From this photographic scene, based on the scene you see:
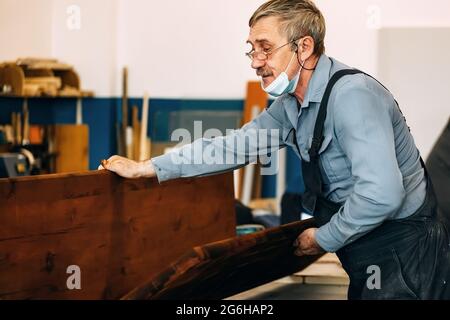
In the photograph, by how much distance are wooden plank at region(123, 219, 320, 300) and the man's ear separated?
65cm

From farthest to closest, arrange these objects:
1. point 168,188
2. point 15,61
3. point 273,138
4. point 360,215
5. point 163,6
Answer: point 163,6 → point 15,61 → point 168,188 → point 273,138 → point 360,215

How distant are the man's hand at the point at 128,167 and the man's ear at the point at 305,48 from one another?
682 millimetres

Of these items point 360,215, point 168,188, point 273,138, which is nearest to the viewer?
point 360,215

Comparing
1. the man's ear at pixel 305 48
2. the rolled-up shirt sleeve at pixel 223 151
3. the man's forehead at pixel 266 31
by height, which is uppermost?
the man's forehead at pixel 266 31

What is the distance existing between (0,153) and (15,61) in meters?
0.84

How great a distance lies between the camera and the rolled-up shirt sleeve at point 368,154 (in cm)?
197

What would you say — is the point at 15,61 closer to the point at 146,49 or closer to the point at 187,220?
the point at 146,49

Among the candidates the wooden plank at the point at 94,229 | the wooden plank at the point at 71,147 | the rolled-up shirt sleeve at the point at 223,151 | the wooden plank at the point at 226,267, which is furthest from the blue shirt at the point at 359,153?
the wooden plank at the point at 71,147

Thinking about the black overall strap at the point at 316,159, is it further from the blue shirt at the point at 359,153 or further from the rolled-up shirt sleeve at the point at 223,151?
the rolled-up shirt sleeve at the point at 223,151

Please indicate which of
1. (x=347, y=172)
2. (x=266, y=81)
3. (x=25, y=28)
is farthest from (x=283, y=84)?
(x=25, y=28)
